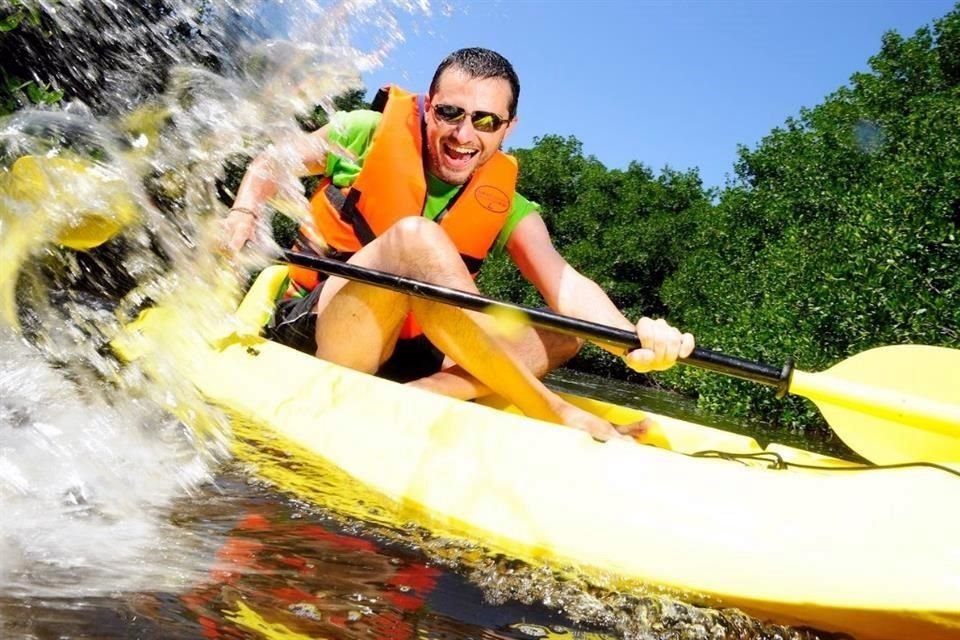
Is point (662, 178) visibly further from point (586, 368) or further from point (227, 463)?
point (227, 463)

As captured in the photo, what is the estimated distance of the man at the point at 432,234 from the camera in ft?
7.79

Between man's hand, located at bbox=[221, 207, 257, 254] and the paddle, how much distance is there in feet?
0.43

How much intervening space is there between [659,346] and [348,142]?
1348mm

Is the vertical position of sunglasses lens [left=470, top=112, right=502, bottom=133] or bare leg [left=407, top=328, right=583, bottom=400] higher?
sunglasses lens [left=470, top=112, right=502, bottom=133]

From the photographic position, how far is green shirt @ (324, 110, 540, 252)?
2.85 m

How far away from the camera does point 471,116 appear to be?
8.89 feet

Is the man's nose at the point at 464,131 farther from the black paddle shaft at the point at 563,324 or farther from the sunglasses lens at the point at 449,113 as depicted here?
the black paddle shaft at the point at 563,324

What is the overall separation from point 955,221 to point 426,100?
6368 mm

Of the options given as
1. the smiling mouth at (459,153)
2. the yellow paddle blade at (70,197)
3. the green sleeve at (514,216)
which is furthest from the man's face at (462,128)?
the yellow paddle blade at (70,197)

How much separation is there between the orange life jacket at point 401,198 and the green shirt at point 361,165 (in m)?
0.04

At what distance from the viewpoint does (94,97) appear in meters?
5.48

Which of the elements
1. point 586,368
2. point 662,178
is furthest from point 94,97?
point 662,178

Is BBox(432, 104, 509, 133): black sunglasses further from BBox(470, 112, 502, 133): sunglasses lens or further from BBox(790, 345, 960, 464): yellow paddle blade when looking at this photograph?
BBox(790, 345, 960, 464): yellow paddle blade

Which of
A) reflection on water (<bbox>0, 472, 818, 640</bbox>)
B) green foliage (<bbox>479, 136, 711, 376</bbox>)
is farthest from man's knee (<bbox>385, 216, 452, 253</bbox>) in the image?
green foliage (<bbox>479, 136, 711, 376</bbox>)
